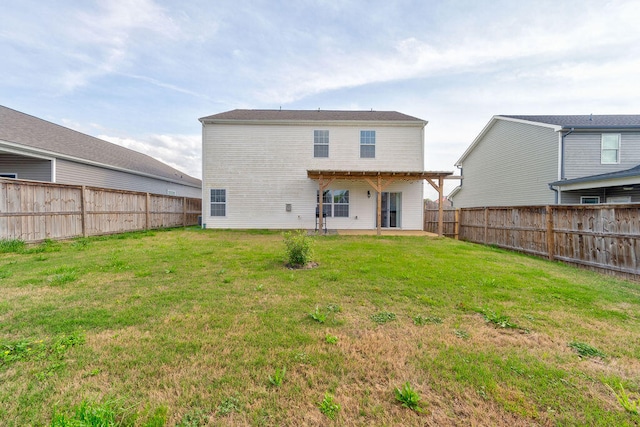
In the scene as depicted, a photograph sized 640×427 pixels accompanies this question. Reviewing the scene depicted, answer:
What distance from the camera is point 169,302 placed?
3.64 m

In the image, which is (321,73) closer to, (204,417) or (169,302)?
(169,302)

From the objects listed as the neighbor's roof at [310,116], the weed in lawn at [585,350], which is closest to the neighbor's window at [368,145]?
the neighbor's roof at [310,116]

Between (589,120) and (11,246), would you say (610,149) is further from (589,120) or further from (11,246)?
(11,246)

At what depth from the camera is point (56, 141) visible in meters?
11.6

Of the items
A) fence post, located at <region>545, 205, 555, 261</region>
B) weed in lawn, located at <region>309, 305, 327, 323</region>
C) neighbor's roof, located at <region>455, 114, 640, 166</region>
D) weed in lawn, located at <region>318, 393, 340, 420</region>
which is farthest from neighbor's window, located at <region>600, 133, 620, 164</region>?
weed in lawn, located at <region>318, 393, 340, 420</region>

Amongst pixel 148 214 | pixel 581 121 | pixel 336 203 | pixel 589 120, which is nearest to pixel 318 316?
pixel 336 203

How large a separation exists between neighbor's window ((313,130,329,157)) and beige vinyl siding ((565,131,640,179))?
11.4 m

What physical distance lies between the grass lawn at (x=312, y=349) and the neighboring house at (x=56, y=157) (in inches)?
332

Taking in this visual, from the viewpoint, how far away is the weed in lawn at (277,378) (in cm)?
203

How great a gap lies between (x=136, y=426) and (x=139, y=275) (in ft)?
13.2

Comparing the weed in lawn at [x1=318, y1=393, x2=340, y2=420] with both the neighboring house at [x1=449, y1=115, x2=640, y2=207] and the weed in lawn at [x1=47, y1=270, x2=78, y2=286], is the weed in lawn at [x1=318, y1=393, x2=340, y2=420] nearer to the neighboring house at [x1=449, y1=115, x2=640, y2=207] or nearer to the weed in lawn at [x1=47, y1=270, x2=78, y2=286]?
the weed in lawn at [x1=47, y1=270, x2=78, y2=286]

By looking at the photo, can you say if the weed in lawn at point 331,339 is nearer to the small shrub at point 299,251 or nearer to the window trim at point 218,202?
the small shrub at point 299,251

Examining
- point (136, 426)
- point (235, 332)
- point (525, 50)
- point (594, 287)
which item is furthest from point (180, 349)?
point (525, 50)

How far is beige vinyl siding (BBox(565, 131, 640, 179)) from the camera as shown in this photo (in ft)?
38.5
